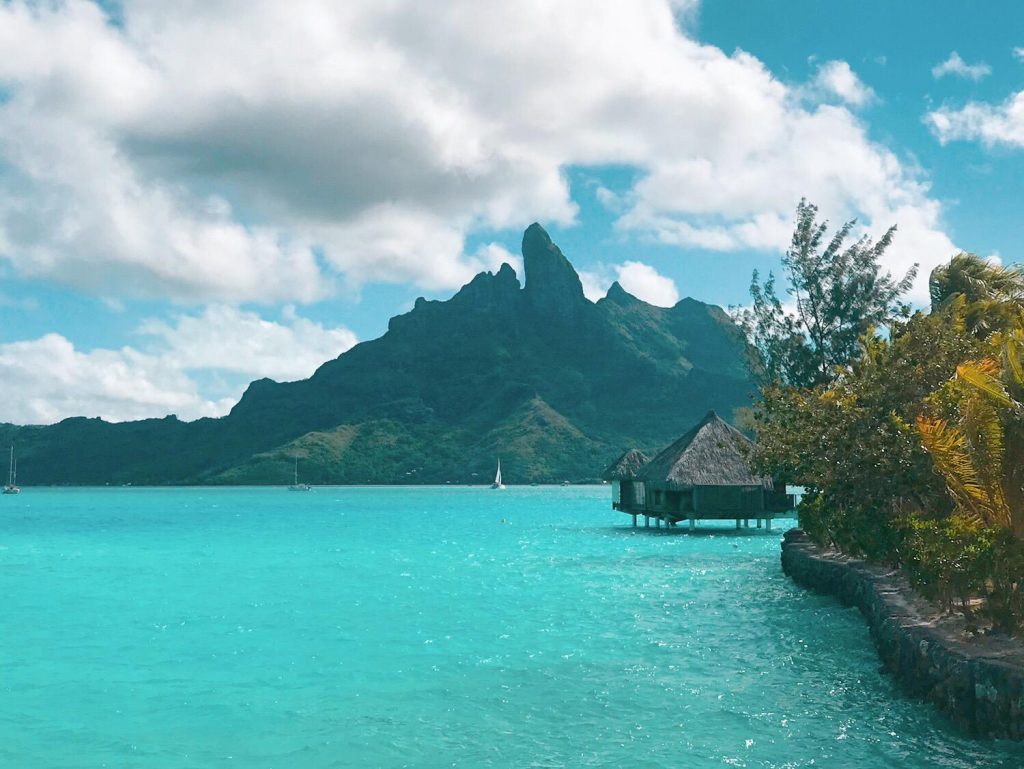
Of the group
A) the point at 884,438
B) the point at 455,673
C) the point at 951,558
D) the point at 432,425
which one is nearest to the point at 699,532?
the point at 884,438

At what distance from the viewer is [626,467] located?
4741 centimetres

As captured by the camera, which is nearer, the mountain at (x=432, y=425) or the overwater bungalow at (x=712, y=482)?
the overwater bungalow at (x=712, y=482)

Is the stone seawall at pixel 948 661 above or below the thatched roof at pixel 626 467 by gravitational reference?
below

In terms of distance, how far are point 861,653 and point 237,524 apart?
2097 inches

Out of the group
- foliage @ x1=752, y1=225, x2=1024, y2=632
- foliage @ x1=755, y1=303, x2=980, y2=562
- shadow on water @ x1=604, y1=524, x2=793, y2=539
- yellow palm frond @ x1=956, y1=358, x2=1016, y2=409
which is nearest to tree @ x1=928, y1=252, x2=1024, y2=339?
foliage @ x1=752, y1=225, x2=1024, y2=632

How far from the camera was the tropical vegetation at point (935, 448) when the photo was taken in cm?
1071

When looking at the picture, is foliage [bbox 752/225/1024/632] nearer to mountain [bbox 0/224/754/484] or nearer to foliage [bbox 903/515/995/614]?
foliage [bbox 903/515/995/614]

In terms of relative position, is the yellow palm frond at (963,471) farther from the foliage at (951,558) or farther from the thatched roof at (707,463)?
the thatched roof at (707,463)

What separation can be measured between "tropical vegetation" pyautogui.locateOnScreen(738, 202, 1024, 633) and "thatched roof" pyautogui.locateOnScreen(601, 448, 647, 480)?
15.1 m

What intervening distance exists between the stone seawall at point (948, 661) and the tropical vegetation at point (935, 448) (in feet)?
1.35

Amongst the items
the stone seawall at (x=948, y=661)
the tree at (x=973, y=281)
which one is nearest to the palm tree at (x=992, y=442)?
the stone seawall at (x=948, y=661)

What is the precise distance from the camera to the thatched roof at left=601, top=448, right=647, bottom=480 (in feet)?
154

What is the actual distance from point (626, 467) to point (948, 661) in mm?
37388

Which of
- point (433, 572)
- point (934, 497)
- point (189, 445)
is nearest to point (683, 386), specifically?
point (189, 445)
